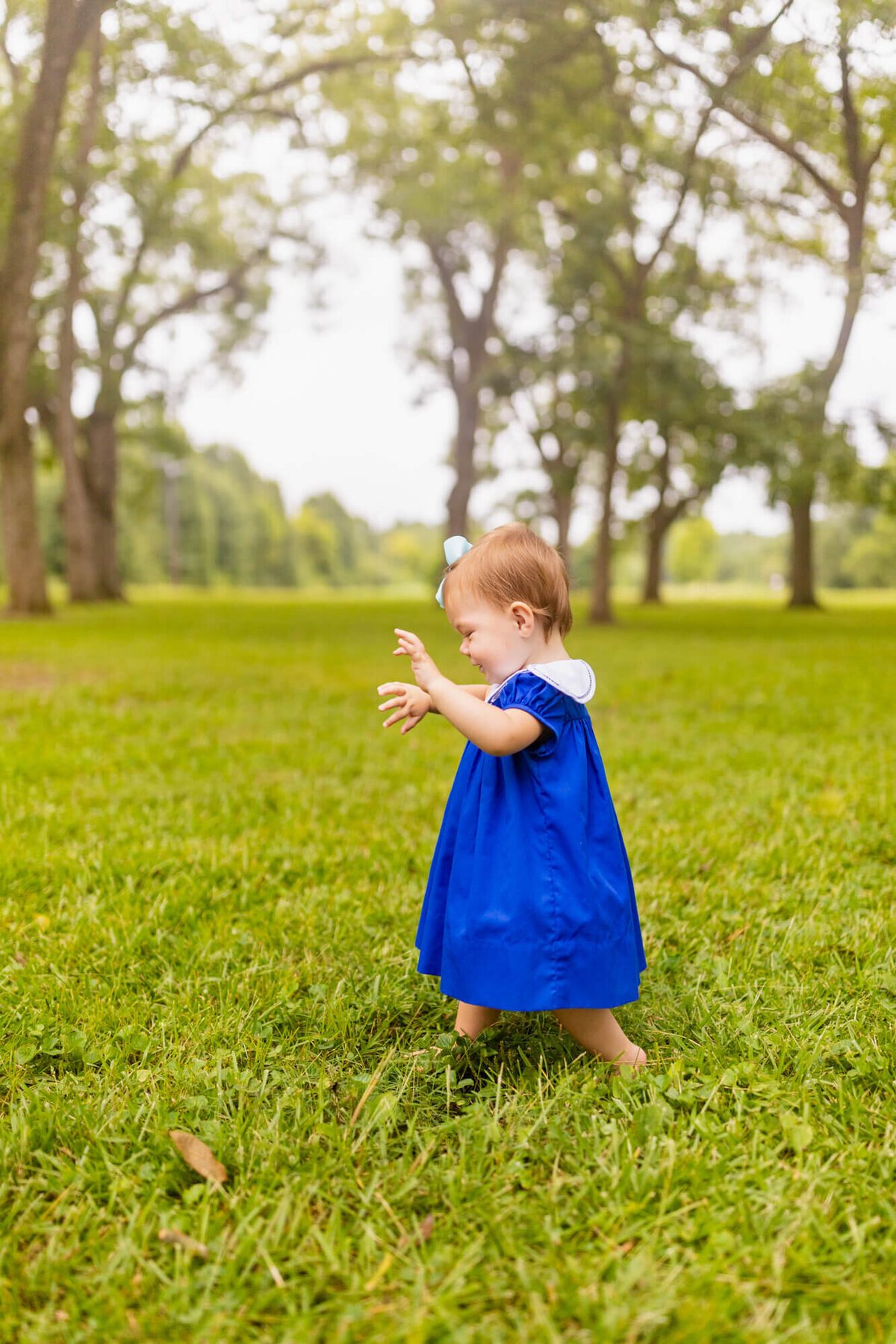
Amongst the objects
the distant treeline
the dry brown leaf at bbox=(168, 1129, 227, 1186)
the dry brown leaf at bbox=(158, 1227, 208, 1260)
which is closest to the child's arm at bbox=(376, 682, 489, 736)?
the dry brown leaf at bbox=(168, 1129, 227, 1186)

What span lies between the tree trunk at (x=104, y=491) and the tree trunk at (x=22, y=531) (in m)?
8.81

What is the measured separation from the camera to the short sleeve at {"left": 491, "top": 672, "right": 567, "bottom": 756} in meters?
2.12

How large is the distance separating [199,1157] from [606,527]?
17113 mm

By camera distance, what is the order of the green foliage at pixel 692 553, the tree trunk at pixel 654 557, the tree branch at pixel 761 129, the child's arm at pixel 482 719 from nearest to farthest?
the child's arm at pixel 482 719, the tree branch at pixel 761 129, the tree trunk at pixel 654 557, the green foliage at pixel 692 553

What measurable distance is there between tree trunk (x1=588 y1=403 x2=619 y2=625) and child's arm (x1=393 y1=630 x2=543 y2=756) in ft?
53.8

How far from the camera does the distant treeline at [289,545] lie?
6394cm

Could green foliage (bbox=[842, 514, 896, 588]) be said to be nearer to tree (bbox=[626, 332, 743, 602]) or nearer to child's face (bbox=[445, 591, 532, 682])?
tree (bbox=[626, 332, 743, 602])

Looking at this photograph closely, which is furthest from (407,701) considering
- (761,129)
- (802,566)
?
(802,566)

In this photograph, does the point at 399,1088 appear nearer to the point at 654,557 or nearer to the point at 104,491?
the point at 104,491

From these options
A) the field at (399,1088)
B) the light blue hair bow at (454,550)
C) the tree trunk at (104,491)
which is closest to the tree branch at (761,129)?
the field at (399,1088)

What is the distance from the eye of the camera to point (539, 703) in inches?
83.5

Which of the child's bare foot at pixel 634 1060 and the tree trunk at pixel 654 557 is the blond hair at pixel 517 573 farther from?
the tree trunk at pixel 654 557

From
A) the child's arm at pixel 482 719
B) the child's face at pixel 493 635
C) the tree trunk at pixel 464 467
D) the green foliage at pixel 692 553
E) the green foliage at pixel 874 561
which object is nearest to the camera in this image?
the child's arm at pixel 482 719

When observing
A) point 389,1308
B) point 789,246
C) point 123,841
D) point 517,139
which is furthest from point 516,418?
point 389,1308
